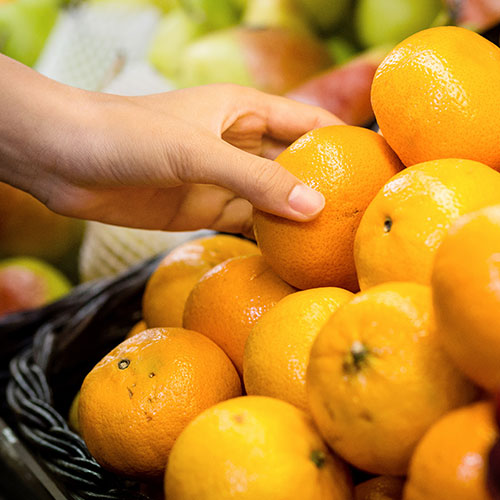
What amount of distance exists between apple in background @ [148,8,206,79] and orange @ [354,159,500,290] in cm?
159

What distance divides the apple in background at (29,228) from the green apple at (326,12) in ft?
3.29

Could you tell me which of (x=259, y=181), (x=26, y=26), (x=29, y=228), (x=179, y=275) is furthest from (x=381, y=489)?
(x=26, y=26)

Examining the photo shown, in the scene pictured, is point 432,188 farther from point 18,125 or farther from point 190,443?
point 18,125

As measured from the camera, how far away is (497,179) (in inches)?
24.4

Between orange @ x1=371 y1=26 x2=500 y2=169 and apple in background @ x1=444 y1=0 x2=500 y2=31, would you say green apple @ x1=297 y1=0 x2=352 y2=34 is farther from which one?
orange @ x1=371 y1=26 x2=500 y2=169

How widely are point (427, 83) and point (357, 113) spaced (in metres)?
0.89

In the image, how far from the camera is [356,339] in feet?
1.67

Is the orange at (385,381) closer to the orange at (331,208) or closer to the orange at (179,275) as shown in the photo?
the orange at (331,208)

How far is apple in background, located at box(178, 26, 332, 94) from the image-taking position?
1808mm

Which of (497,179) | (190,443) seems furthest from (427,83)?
(190,443)

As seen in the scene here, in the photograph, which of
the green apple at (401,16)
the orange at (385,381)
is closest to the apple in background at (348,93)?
the green apple at (401,16)

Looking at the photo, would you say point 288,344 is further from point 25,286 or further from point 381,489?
point 25,286

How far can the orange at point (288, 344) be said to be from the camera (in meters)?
0.64

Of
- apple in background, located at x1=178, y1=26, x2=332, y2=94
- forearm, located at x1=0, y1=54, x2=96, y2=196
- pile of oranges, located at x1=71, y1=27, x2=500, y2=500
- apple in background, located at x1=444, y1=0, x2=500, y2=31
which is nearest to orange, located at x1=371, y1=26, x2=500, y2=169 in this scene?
pile of oranges, located at x1=71, y1=27, x2=500, y2=500
